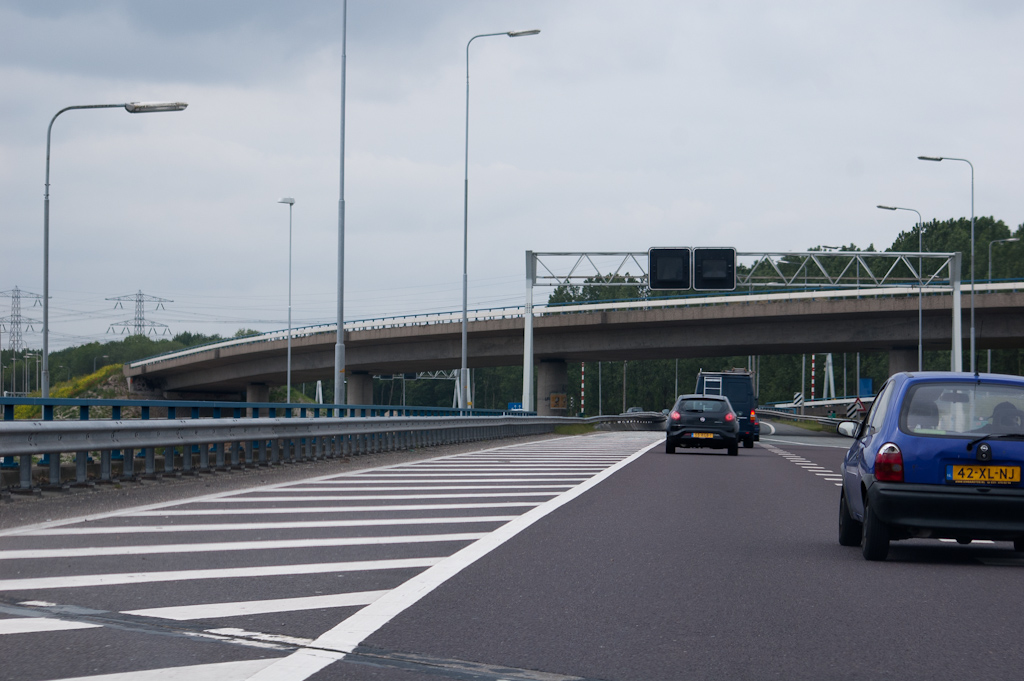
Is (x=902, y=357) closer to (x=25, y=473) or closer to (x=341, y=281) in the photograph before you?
(x=341, y=281)

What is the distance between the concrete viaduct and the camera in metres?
57.9

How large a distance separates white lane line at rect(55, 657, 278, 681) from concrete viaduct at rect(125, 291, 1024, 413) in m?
54.0

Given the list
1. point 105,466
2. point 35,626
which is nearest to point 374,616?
point 35,626

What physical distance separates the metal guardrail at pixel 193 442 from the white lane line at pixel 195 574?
3.55 m

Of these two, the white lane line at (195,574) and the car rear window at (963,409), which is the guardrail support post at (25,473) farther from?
the car rear window at (963,409)

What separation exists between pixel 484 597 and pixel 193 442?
8.03 meters

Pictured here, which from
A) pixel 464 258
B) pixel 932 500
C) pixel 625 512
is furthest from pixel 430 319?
pixel 932 500

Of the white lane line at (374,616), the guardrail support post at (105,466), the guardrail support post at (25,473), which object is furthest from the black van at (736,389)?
the white lane line at (374,616)

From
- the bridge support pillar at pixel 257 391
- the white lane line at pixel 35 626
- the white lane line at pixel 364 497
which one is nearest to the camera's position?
the white lane line at pixel 35 626

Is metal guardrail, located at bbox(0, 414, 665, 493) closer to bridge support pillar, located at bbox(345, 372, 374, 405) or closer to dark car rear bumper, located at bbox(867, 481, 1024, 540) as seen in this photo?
dark car rear bumper, located at bbox(867, 481, 1024, 540)

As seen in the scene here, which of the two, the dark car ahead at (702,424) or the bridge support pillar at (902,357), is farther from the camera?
the bridge support pillar at (902,357)

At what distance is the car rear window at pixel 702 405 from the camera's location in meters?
30.2

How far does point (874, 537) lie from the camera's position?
29.8ft

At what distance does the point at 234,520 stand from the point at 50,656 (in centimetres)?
567
